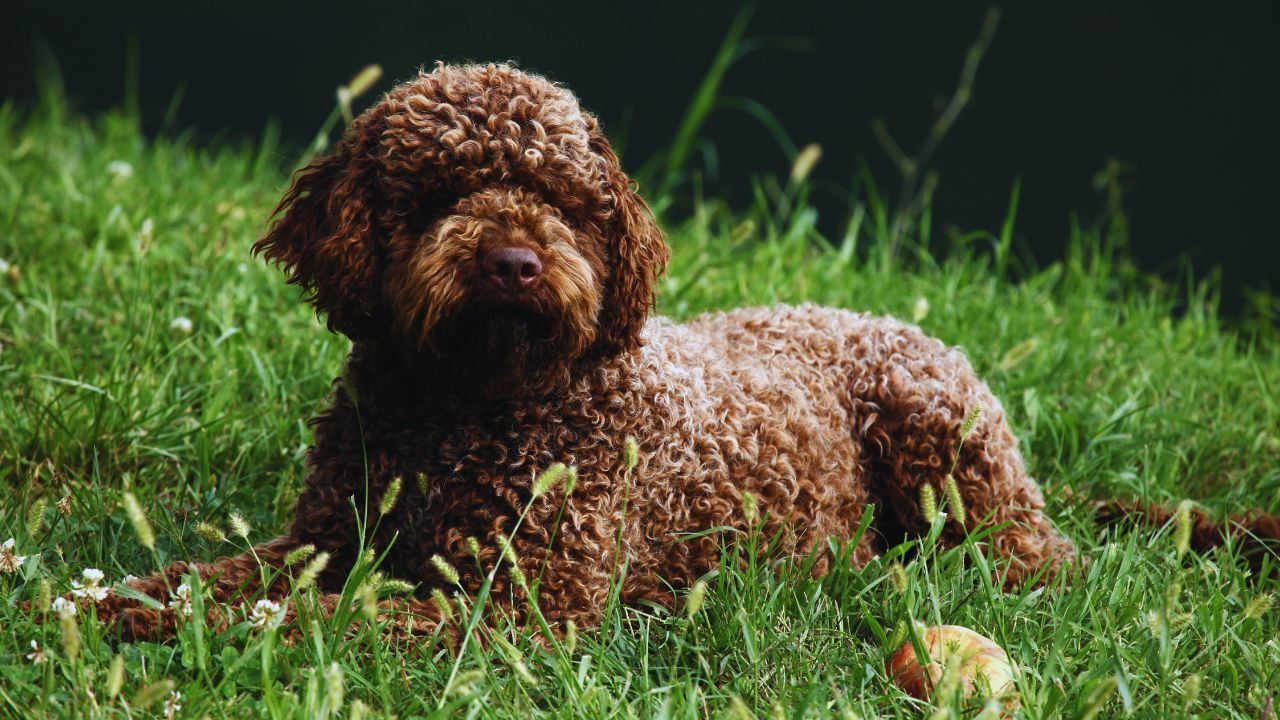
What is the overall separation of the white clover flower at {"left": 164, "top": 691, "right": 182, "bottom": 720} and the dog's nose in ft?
3.31

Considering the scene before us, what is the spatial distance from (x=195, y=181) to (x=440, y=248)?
3.64 meters

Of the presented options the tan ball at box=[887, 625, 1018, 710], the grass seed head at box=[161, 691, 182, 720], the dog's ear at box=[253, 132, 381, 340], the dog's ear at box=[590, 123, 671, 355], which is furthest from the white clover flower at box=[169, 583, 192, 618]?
the tan ball at box=[887, 625, 1018, 710]

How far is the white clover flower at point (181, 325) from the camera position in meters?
4.35

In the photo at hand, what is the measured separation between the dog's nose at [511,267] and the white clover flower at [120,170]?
A: 3460 mm

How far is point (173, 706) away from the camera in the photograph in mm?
2617

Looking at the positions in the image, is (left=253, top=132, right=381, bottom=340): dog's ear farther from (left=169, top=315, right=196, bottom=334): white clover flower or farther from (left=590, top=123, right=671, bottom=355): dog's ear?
(left=169, top=315, right=196, bottom=334): white clover flower

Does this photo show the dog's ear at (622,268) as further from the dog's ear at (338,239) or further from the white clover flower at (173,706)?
the white clover flower at (173,706)

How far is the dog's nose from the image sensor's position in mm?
2885

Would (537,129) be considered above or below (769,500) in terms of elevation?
above

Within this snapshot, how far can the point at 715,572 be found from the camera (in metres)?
3.17

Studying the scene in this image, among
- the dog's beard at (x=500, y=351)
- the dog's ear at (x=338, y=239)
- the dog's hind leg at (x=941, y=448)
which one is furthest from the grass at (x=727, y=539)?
the dog's beard at (x=500, y=351)

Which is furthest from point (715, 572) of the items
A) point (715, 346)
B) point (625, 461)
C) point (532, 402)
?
point (715, 346)

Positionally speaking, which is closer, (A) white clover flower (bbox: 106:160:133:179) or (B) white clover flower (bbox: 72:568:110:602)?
(B) white clover flower (bbox: 72:568:110:602)

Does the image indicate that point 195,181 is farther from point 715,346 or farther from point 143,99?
point 715,346
